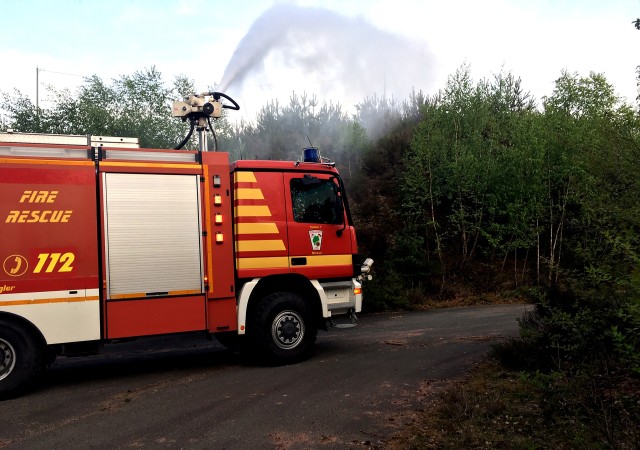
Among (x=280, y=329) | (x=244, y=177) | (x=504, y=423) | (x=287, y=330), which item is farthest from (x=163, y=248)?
(x=504, y=423)

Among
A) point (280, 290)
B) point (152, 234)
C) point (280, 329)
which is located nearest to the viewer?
point (152, 234)

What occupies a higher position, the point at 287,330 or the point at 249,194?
the point at 249,194

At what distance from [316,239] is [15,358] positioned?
4422 mm

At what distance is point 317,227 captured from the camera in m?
8.45

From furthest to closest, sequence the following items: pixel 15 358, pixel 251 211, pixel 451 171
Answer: pixel 451 171
pixel 251 211
pixel 15 358

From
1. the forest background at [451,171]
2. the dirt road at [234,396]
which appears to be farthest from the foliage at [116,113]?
the dirt road at [234,396]

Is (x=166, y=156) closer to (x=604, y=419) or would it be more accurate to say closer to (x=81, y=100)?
(x=604, y=419)

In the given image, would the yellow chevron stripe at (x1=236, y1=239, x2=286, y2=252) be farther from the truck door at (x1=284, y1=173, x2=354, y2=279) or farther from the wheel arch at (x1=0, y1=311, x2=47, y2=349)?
the wheel arch at (x1=0, y1=311, x2=47, y2=349)

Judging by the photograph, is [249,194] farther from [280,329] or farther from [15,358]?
[15,358]

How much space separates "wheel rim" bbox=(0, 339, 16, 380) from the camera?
6.48 metres

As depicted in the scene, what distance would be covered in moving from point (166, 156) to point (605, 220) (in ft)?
19.1

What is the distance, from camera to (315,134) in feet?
83.3

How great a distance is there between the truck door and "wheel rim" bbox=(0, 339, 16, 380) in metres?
3.87

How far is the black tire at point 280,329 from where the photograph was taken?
787cm
